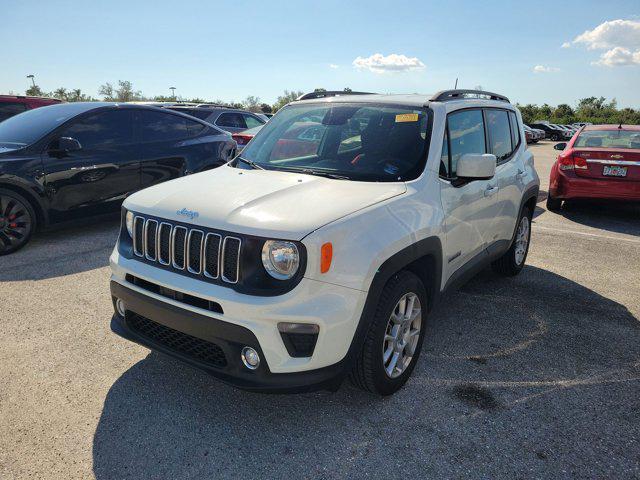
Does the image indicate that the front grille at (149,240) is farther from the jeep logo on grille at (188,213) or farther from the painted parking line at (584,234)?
the painted parking line at (584,234)

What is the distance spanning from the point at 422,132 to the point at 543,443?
2.03 metres

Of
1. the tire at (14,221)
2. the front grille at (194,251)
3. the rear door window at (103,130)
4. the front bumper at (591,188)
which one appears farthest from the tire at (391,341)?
the front bumper at (591,188)

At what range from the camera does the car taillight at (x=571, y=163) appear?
7.94m

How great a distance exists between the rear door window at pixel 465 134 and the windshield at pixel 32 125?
15.8 feet

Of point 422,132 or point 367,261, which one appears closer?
point 367,261

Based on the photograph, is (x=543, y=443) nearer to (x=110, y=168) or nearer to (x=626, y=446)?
(x=626, y=446)

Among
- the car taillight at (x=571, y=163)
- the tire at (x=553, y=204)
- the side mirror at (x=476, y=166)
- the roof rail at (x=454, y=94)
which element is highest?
the roof rail at (x=454, y=94)

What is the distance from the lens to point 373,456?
2.45 metres

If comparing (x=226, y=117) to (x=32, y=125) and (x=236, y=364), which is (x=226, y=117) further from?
(x=236, y=364)

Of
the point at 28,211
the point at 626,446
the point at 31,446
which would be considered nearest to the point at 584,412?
the point at 626,446

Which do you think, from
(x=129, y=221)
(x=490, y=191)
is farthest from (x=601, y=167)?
(x=129, y=221)

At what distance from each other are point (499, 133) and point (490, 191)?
843 millimetres

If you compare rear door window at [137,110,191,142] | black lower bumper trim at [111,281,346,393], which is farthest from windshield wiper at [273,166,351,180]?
rear door window at [137,110,191,142]

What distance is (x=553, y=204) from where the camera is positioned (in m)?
8.77
